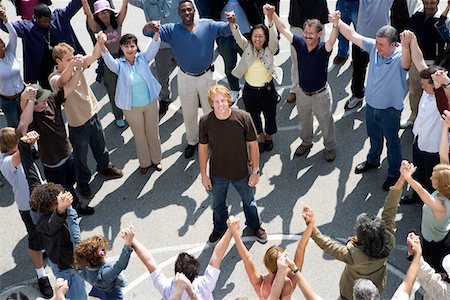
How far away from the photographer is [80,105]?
8469 mm

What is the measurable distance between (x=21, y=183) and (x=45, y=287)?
123cm

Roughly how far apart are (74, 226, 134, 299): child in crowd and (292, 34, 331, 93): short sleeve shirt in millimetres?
3740

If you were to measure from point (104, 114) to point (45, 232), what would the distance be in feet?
14.2

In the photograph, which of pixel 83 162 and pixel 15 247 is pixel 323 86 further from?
pixel 15 247

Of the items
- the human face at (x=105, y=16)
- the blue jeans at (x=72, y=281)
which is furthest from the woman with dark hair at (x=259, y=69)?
the blue jeans at (x=72, y=281)

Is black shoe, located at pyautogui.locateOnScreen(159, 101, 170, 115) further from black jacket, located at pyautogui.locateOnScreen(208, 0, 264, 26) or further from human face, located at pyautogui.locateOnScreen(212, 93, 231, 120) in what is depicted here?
human face, located at pyautogui.locateOnScreen(212, 93, 231, 120)

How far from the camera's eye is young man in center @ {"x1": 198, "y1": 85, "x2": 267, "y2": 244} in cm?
717

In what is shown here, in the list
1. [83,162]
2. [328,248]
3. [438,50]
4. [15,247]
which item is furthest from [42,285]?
[438,50]

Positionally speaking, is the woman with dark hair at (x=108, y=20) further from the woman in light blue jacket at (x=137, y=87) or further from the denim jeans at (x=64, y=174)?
the denim jeans at (x=64, y=174)

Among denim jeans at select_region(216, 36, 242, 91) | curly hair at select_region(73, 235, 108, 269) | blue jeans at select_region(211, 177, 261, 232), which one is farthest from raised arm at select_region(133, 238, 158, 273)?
denim jeans at select_region(216, 36, 242, 91)

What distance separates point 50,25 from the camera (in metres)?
9.20

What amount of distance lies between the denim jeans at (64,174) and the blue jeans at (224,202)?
6.25 ft

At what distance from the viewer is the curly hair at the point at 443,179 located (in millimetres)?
6152

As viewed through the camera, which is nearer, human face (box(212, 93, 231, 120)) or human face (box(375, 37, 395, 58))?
human face (box(212, 93, 231, 120))
